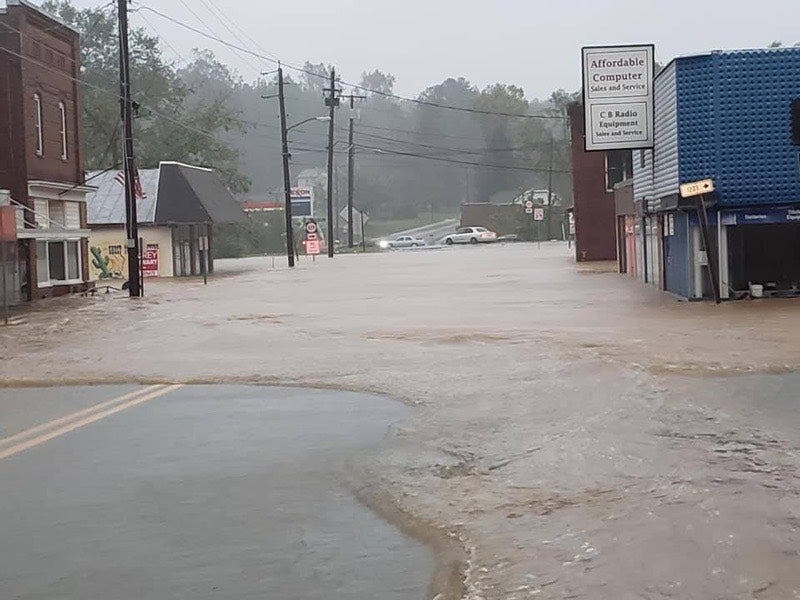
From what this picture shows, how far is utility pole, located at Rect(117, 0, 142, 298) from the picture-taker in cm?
3684

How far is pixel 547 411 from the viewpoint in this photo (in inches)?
489

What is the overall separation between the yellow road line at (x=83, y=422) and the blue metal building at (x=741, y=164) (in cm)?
1652

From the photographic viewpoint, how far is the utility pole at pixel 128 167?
36.8m

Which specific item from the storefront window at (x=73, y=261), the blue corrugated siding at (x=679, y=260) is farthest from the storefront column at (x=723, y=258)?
the storefront window at (x=73, y=261)

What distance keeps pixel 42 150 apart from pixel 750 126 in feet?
68.6

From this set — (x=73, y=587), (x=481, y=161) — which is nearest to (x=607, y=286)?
(x=73, y=587)

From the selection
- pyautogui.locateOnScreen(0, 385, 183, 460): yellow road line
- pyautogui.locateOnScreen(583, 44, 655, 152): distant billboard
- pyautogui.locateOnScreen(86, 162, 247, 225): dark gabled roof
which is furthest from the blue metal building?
pyautogui.locateOnScreen(86, 162, 247, 225): dark gabled roof

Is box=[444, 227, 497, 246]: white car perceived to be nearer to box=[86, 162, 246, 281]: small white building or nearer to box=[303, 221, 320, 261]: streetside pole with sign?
box=[303, 221, 320, 261]: streetside pole with sign

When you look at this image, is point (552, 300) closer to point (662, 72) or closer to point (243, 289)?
point (662, 72)

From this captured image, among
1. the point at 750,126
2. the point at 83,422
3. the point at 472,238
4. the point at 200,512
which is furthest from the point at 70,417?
the point at 472,238

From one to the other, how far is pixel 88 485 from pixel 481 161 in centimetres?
14694

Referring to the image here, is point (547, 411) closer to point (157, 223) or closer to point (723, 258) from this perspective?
point (723, 258)

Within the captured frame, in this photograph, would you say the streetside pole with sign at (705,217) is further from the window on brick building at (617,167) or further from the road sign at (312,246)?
the road sign at (312,246)

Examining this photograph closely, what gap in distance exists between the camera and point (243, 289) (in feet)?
135
